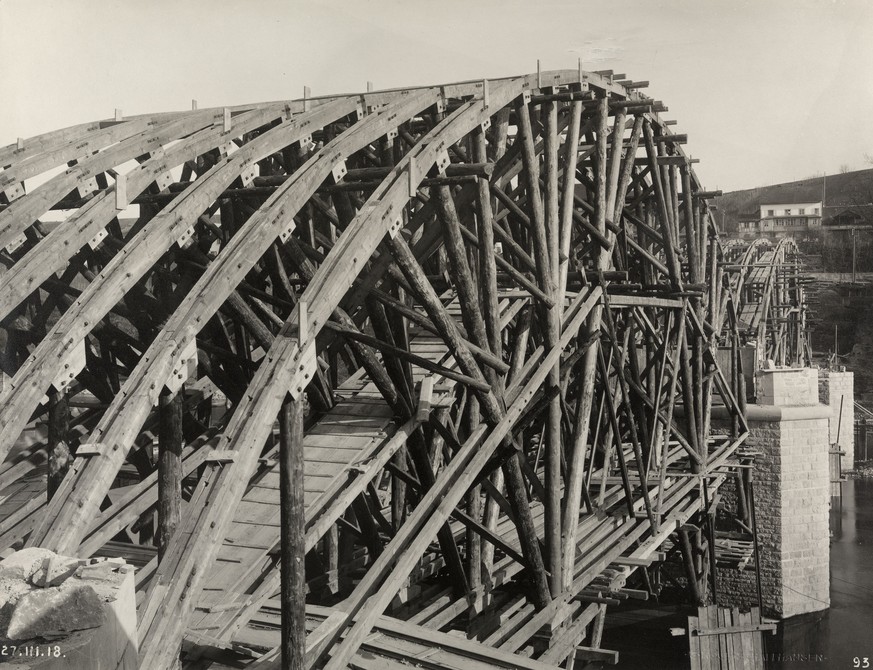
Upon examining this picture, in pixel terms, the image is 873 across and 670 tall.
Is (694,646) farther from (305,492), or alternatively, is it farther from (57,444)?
(57,444)

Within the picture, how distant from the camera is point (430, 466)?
831cm

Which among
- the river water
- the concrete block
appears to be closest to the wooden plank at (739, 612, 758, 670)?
the river water

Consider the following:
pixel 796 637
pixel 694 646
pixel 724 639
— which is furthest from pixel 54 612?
pixel 796 637

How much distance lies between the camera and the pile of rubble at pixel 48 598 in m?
3.59

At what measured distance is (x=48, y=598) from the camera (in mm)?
3637

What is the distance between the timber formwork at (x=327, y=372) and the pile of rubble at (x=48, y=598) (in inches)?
35.2

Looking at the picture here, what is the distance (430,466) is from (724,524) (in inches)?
553

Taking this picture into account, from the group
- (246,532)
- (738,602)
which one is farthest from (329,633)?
(738,602)

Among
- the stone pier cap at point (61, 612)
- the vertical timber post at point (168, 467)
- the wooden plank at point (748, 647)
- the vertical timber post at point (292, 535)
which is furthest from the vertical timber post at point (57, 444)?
the wooden plank at point (748, 647)

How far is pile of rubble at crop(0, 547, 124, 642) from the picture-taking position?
359cm

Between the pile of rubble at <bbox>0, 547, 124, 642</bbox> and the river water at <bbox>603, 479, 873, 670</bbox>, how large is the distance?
53.2 feet

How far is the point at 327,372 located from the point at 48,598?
5971mm

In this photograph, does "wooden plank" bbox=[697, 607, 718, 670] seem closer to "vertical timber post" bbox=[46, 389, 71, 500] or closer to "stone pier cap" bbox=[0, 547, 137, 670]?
"vertical timber post" bbox=[46, 389, 71, 500]

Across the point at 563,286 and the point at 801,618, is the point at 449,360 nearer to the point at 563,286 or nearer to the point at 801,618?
the point at 563,286
